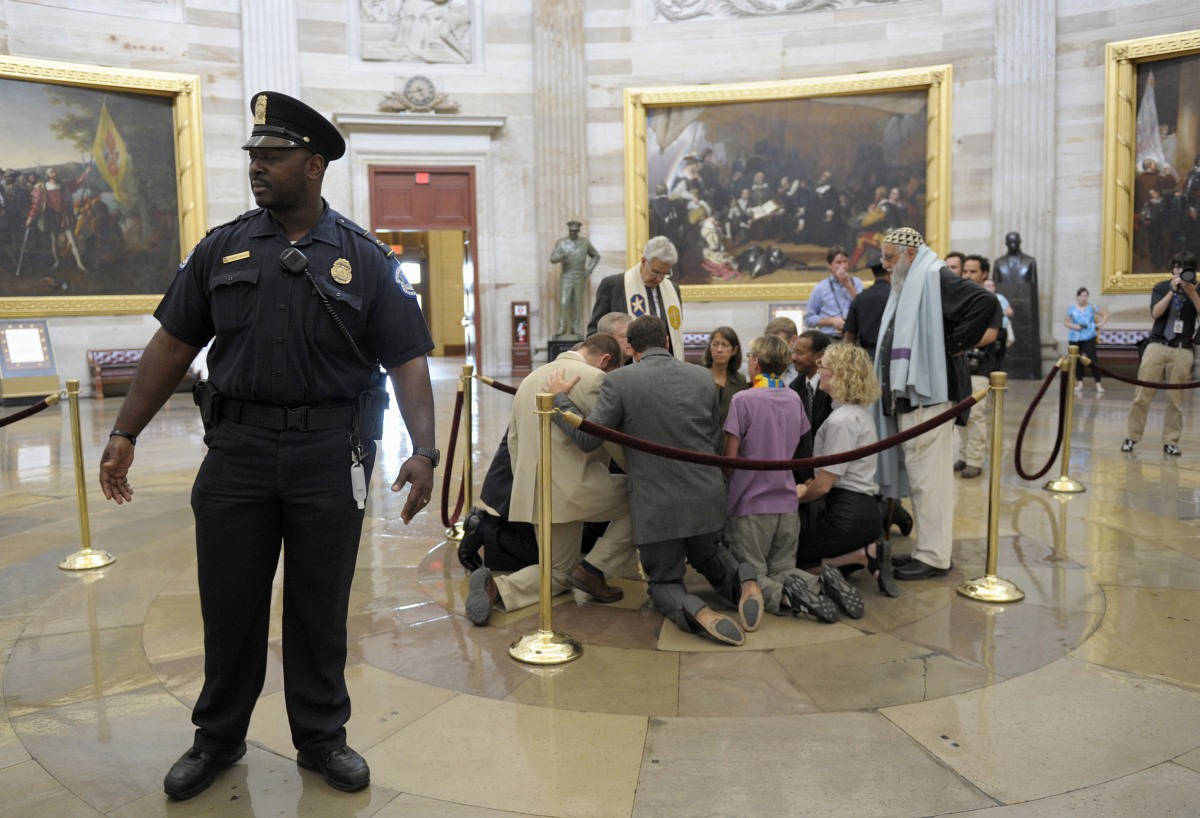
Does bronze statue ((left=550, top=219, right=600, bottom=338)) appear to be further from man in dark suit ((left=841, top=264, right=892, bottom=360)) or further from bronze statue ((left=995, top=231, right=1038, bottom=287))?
man in dark suit ((left=841, top=264, right=892, bottom=360))

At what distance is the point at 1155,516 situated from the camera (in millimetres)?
6957

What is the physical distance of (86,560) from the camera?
608 centimetres

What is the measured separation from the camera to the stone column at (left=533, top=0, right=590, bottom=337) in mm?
17797

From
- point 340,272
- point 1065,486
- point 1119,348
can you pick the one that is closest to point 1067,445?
point 1065,486

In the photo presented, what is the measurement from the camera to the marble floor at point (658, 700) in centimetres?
320

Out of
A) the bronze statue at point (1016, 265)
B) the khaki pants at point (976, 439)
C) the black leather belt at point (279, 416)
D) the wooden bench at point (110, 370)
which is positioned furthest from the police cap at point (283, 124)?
the bronze statue at point (1016, 265)

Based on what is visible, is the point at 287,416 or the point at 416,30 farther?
the point at 416,30

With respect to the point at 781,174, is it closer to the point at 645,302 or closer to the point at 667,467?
the point at 645,302

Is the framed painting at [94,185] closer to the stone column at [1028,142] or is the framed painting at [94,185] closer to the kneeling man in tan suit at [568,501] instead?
the stone column at [1028,142]

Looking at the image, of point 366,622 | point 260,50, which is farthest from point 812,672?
point 260,50

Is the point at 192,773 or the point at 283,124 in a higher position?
the point at 283,124

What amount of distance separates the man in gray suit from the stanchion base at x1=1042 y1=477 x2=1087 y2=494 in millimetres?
4014

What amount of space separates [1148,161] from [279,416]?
16.3 metres

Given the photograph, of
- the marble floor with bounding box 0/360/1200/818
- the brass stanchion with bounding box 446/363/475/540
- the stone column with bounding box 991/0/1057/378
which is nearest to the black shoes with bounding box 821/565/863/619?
the marble floor with bounding box 0/360/1200/818
